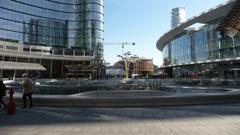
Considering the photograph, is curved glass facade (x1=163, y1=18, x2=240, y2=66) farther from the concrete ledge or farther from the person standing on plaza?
the person standing on plaza

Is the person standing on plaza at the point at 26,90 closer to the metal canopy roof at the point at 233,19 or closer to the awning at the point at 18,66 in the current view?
the metal canopy roof at the point at 233,19

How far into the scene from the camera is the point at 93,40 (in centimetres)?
11669

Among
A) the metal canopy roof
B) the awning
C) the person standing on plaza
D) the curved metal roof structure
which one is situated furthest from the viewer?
the awning

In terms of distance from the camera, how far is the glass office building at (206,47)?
66.6m

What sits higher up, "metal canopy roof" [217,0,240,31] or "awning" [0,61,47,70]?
"metal canopy roof" [217,0,240,31]

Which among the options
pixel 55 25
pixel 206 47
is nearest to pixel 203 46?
pixel 206 47

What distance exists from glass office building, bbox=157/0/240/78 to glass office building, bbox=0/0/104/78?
31608mm

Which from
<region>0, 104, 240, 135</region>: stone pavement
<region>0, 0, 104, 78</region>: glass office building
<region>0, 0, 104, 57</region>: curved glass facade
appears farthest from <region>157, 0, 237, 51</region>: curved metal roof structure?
<region>0, 104, 240, 135</region>: stone pavement

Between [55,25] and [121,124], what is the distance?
10675 centimetres

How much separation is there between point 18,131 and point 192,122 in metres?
6.13

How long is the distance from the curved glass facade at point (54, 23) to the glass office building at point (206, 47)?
1252 inches

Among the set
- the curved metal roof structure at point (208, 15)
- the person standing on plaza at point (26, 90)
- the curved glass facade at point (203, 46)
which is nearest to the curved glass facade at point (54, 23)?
the curved glass facade at point (203, 46)

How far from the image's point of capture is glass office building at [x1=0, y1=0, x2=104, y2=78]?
324 ft

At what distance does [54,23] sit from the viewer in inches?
4454
